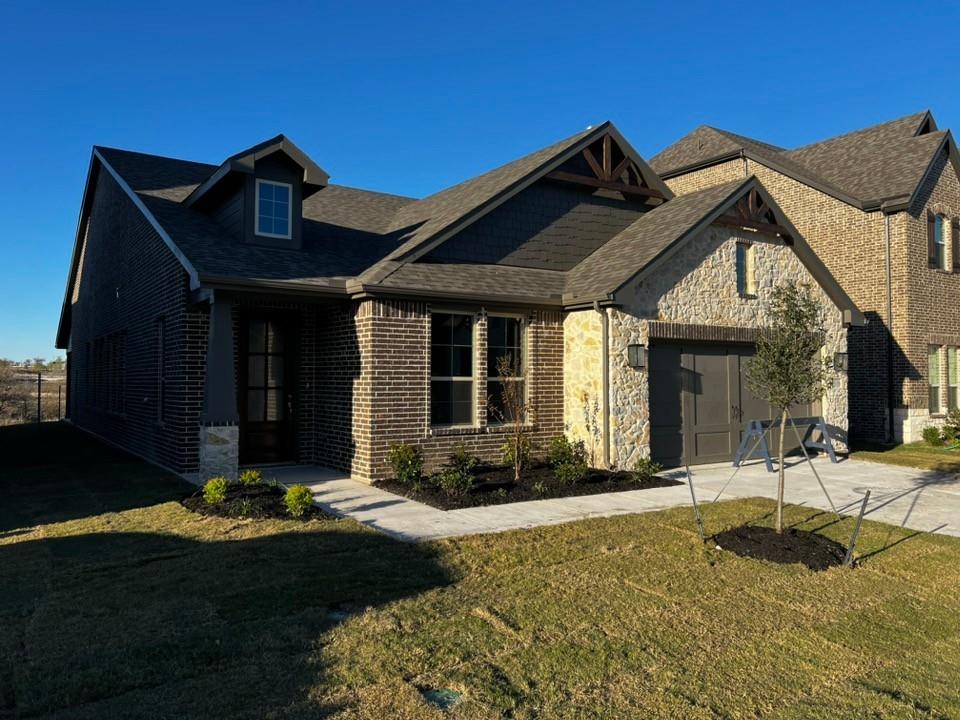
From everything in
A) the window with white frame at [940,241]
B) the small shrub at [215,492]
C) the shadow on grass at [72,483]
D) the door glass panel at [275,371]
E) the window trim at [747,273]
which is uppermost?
the window with white frame at [940,241]

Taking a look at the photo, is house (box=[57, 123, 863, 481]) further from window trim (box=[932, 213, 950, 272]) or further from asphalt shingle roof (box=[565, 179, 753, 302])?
window trim (box=[932, 213, 950, 272])

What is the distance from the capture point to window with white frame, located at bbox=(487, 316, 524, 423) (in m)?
12.0

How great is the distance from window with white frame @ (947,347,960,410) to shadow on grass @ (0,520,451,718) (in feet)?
63.3

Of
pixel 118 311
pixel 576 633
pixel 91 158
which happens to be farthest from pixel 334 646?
pixel 91 158

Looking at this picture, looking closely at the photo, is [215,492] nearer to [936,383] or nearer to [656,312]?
[656,312]

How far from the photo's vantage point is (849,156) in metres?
22.1

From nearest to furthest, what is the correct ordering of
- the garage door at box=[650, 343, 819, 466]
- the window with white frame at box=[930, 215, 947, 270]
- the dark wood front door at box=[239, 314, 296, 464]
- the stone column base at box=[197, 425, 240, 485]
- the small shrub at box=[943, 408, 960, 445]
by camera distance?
1. the stone column base at box=[197, 425, 240, 485]
2. the dark wood front door at box=[239, 314, 296, 464]
3. the garage door at box=[650, 343, 819, 466]
4. the small shrub at box=[943, 408, 960, 445]
5. the window with white frame at box=[930, 215, 947, 270]

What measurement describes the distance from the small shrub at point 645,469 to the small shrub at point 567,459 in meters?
0.88

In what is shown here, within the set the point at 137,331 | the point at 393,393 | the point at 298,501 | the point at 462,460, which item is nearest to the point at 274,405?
the point at 393,393

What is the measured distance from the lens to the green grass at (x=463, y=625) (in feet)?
12.5

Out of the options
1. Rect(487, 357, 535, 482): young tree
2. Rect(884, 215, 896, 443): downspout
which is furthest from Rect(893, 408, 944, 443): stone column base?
Rect(487, 357, 535, 482): young tree

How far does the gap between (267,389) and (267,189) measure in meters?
3.61

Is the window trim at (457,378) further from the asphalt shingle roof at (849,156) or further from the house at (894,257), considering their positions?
the asphalt shingle roof at (849,156)

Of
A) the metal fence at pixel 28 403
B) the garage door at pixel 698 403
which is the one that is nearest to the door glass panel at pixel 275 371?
the garage door at pixel 698 403
